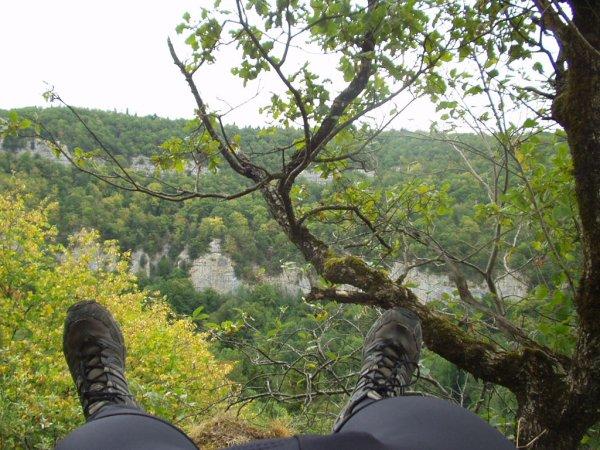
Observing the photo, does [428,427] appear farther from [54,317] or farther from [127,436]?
[54,317]

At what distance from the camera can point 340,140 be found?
2785mm

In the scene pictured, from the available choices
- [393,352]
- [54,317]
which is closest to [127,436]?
[393,352]

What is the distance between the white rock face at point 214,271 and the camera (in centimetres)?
7162

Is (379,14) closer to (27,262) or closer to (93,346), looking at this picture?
(93,346)

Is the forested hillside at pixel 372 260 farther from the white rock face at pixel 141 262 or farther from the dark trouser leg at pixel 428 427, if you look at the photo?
the white rock face at pixel 141 262

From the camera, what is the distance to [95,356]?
89.2 inches

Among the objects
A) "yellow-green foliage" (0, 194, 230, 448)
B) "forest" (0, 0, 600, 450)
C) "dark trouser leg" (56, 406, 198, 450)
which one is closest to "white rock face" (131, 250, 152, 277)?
"yellow-green foliage" (0, 194, 230, 448)

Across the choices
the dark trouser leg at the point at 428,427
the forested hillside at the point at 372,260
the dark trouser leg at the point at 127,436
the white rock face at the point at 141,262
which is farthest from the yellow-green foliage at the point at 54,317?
the white rock face at the point at 141,262

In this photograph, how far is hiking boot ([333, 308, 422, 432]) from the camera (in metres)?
2.04

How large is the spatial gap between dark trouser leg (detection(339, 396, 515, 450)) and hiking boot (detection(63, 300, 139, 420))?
1.13m

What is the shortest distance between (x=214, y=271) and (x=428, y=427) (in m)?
73.7

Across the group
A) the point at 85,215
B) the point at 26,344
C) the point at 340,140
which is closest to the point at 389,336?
the point at 340,140

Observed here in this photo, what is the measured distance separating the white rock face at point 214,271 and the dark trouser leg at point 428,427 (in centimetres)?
7037

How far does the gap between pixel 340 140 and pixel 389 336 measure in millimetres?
1226
